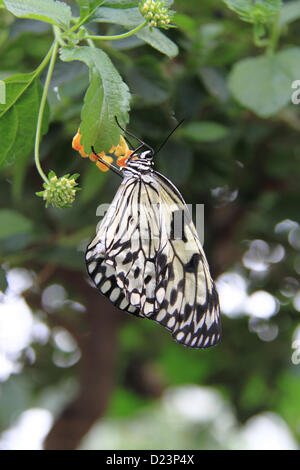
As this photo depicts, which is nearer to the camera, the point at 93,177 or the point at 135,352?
the point at 93,177

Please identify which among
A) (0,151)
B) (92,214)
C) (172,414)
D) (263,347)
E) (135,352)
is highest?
(0,151)

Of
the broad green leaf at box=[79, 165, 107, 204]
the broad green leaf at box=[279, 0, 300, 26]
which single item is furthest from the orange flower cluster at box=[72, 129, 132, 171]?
the broad green leaf at box=[279, 0, 300, 26]

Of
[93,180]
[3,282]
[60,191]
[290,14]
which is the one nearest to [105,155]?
[60,191]
